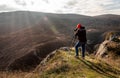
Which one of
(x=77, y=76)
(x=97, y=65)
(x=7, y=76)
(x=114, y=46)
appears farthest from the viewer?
(x=114, y=46)

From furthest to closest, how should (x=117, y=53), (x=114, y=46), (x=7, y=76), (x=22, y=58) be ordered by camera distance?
(x=22, y=58)
(x=114, y=46)
(x=117, y=53)
(x=7, y=76)

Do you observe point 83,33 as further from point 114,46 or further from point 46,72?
point 114,46

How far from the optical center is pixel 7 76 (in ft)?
40.8

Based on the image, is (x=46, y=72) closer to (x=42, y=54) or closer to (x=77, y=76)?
(x=77, y=76)

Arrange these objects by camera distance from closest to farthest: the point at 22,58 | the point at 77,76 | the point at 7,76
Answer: the point at 77,76
the point at 7,76
the point at 22,58

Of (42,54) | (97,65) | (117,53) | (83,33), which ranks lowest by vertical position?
(42,54)

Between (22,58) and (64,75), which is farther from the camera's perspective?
(22,58)

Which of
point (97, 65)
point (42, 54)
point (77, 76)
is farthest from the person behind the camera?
point (42, 54)

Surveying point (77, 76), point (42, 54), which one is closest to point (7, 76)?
point (77, 76)

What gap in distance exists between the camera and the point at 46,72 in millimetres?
12922

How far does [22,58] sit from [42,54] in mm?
9395

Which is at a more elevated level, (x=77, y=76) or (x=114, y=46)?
(x=77, y=76)

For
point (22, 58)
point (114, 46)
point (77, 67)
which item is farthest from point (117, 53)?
point (22, 58)

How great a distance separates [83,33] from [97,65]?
231 centimetres
